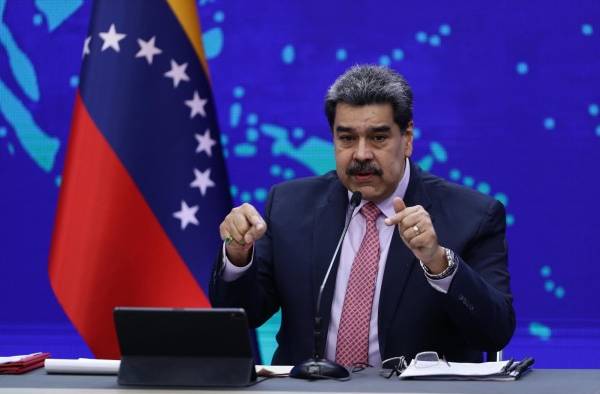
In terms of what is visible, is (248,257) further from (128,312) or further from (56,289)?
(56,289)

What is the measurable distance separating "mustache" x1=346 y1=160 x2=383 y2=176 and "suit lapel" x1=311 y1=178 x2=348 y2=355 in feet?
0.54

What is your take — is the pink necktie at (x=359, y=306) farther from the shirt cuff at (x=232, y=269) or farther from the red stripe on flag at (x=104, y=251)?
the red stripe on flag at (x=104, y=251)

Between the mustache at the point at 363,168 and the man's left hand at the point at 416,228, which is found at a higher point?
the mustache at the point at 363,168

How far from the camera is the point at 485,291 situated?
225cm

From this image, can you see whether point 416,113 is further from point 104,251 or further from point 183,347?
point 183,347

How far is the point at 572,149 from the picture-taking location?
3.87m

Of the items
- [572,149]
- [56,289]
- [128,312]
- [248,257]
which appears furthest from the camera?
[572,149]

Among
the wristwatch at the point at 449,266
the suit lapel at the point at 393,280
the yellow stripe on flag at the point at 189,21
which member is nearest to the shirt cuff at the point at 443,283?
the wristwatch at the point at 449,266

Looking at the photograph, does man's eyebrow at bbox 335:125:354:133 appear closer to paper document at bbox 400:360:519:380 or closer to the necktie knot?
the necktie knot

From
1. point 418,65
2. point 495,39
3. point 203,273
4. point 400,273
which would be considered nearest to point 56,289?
point 203,273

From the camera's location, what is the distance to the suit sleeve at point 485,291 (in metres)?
2.21

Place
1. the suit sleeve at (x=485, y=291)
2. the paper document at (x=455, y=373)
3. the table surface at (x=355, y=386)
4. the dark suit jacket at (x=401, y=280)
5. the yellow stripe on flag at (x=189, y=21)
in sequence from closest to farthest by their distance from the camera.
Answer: the table surface at (x=355, y=386) → the paper document at (x=455, y=373) → the suit sleeve at (x=485, y=291) → the dark suit jacket at (x=401, y=280) → the yellow stripe on flag at (x=189, y=21)

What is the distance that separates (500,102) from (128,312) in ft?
7.67

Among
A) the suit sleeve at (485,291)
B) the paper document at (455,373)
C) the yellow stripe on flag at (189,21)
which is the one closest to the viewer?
the paper document at (455,373)
